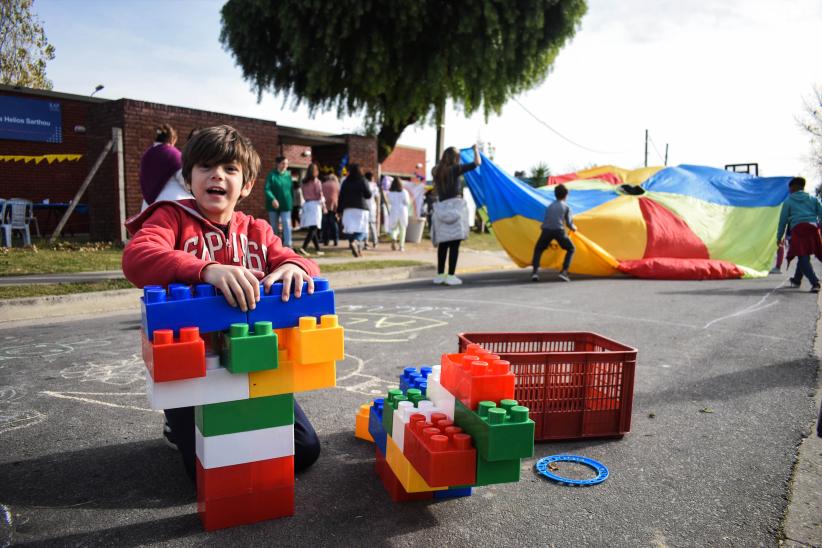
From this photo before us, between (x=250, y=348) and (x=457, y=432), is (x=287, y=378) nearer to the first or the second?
(x=250, y=348)

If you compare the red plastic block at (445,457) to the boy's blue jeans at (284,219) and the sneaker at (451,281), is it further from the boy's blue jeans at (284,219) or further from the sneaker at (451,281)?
the boy's blue jeans at (284,219)

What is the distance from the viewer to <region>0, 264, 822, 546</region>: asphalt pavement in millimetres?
2229

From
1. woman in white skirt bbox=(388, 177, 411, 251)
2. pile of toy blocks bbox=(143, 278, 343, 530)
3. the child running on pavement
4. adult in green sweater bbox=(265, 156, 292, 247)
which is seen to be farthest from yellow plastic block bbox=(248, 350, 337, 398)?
woman in white skirt bbox=(388, 177, 411, 251)

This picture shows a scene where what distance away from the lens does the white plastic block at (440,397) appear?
230cm

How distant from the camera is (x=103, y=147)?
1282cm

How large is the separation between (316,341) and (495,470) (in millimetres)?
796

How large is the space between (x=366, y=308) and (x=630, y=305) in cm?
367

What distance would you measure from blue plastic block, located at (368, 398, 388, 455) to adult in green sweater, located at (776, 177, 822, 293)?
984cm

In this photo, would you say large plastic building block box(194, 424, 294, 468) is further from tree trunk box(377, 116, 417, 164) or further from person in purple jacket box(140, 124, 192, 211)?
tree trunk box(377, 116, 417, 164)

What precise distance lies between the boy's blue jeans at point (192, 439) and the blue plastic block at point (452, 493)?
65 centimetres

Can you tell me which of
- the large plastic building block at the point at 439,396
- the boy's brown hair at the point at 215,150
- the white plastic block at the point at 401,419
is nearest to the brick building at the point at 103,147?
the boy's brown hair at the point at 215,150

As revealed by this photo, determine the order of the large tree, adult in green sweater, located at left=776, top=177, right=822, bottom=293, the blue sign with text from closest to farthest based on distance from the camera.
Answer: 1. adult in green sweater, located at left=776, top=177, right=822, bottom=293
2. the blue sign with text
3. the large tree

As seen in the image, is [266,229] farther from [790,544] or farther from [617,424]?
[790,544]

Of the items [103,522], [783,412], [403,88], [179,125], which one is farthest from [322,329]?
[403,88]
